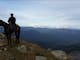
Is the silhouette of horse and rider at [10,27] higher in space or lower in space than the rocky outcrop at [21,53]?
higher

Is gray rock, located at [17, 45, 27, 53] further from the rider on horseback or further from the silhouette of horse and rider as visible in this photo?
the rider on horseback

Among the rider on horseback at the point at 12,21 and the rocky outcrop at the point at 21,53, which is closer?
the rocky outcrop at the point at 21,53

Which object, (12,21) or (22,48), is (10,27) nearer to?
(12,21)

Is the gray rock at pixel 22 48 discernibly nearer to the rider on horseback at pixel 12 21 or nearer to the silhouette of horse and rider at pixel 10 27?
the silhouette of horse and rider at pixel 10 27

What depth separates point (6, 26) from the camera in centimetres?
4150

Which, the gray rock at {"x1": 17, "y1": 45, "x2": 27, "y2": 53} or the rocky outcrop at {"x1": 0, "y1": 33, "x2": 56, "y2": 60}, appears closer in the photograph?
the rocky outcrop at {"x1": 0, "y1": 33, "x2": 56, "y2": 60}

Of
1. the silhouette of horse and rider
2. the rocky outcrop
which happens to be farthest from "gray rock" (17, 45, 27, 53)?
the silhouette of horse and rider

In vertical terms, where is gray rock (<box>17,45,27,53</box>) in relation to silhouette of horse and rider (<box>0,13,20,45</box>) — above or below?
below

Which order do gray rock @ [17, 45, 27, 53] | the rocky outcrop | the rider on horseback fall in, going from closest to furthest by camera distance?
the rocky outcrop, the rider on horseback, gray rock @ [17, 45, 27, 53]

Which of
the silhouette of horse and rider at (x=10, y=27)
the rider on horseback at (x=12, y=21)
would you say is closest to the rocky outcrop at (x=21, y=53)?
the silhouette of horse and rider at (x=10, y=27)

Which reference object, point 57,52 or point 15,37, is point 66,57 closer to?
point 57,52

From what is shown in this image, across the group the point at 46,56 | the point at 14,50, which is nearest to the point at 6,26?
the point at 14,50

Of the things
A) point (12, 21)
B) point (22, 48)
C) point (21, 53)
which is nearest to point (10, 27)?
point (12, 21)

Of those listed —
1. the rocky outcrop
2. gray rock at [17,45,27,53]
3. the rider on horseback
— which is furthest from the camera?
gray rock at [17,45,27,53]
